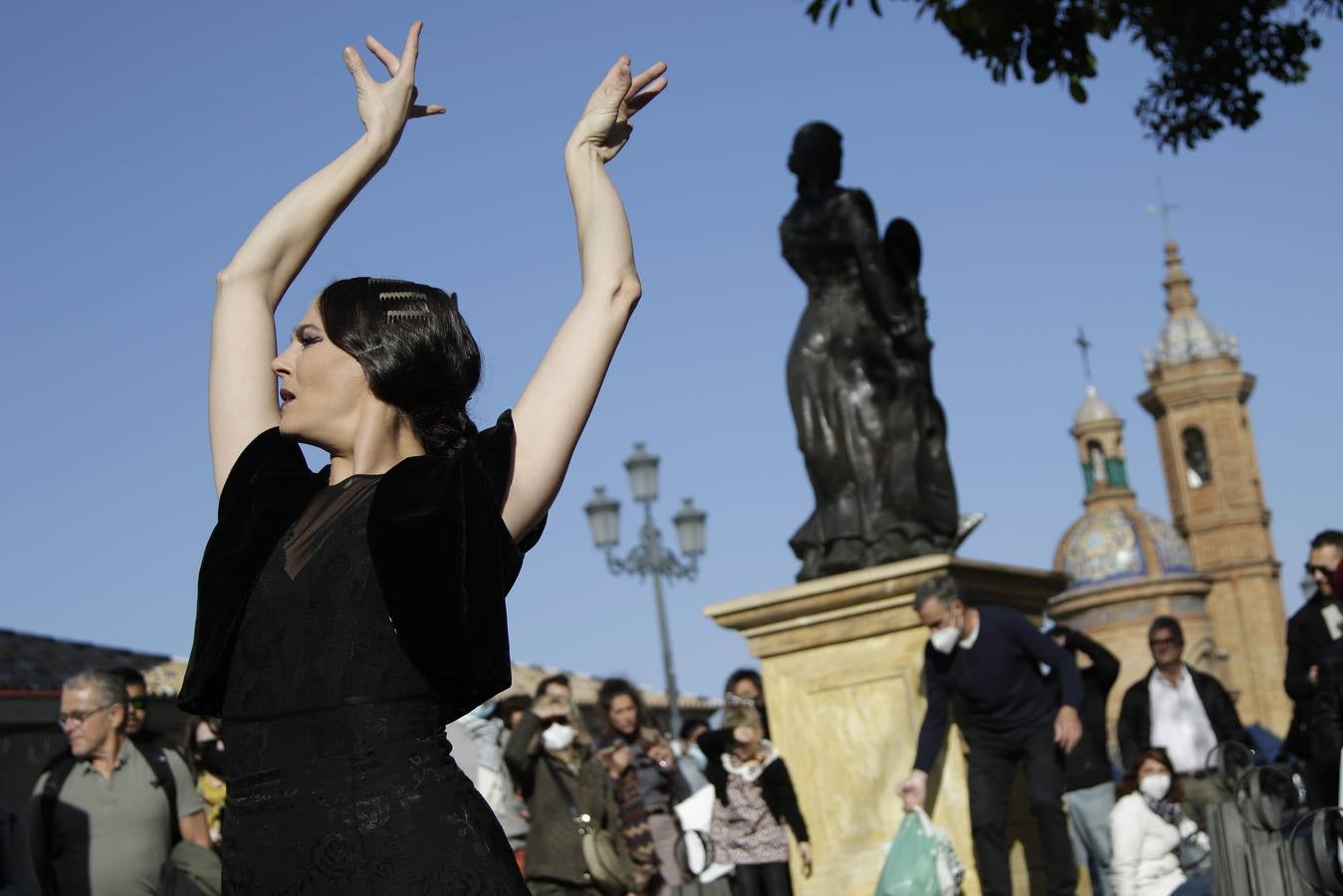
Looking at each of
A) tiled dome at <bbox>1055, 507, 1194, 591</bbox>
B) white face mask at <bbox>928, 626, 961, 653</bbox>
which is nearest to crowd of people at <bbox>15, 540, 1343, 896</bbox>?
white face mask at <bbox>928, 626, 961, 653</bbox>

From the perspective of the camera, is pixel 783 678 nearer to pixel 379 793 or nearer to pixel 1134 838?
pixel 1134 838

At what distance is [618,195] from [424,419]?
45 centimetres

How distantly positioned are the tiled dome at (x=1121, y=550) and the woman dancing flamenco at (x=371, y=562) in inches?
3392

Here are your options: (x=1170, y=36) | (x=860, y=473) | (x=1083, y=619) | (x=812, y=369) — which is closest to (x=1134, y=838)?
(x=860, y=473)

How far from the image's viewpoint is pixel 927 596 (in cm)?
833

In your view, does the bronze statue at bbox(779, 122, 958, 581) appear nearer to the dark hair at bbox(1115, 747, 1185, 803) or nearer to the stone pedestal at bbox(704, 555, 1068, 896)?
the stone pedestal at bbox(704, 555, 1068, 896)

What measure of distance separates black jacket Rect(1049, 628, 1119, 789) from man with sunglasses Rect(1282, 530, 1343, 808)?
1027mm

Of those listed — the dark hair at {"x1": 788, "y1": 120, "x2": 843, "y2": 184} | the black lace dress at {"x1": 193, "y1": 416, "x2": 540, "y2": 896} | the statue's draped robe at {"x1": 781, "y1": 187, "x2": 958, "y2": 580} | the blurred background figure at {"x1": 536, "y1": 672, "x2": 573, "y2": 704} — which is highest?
the dark hair at {"x1": 788, "y1": 120, "x2": 843, "y2": 184}

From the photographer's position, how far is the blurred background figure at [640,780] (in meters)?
9.66

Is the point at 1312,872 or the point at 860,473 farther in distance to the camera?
the point at 860,473

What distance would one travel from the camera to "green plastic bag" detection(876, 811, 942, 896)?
783 cm

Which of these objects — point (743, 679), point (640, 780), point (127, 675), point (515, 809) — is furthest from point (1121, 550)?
point (127, 675)

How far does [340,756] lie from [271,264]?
2.71ft

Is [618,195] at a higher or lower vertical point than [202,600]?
higher
